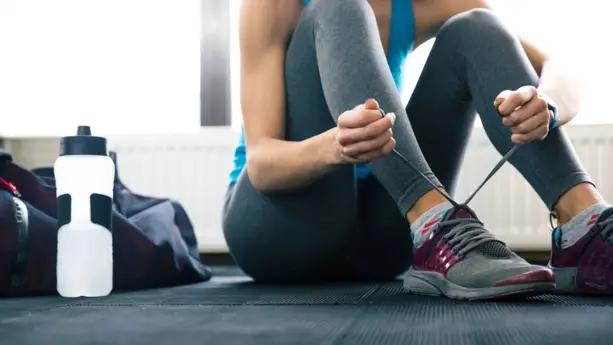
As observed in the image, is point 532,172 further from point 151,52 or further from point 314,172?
point 151,52

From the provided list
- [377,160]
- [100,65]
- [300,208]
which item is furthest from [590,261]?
[100,65]

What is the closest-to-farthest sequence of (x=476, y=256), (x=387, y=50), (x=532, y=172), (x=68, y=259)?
(x=476, y=256)
(x=532, y=172)
(x=68, y=259)
(x=387, y=50)

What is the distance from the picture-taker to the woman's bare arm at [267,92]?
36.5 inches

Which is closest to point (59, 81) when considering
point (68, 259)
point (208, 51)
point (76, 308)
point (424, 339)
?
point (208, 51)

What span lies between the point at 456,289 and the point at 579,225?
0.61 ft

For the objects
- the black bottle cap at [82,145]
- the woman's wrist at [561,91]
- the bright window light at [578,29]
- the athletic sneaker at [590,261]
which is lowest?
the athletic sneaker at [590,261]

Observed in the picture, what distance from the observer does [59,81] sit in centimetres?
203

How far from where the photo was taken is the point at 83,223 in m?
0.99

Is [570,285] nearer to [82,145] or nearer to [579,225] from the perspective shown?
[579,225]

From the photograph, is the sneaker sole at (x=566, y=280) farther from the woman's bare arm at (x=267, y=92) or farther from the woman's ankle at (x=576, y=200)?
the woman's bare arm at (x=267, y=92)

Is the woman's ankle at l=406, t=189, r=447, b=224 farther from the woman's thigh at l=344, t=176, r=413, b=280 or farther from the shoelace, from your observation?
the woman's thigh at l=344, t=176, r=413, b=280

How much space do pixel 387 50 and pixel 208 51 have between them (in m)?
1.07

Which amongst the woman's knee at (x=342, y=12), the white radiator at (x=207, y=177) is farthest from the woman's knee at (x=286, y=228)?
the white radiator at (x=207, y=177)

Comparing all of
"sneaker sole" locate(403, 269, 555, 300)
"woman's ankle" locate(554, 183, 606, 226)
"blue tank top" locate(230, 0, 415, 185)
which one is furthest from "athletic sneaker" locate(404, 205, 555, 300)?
"blue tank top" locate(230, 0, 415, 185)
